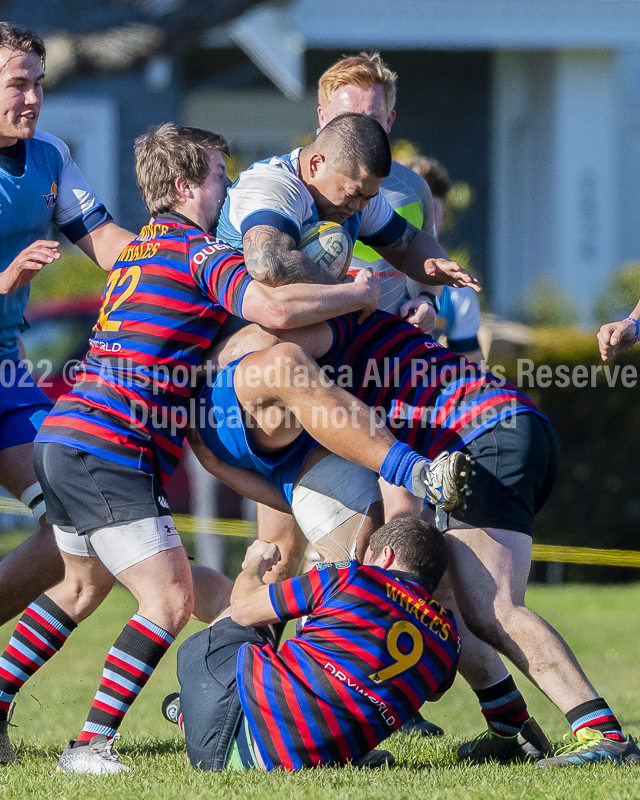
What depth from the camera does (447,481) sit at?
3195mm

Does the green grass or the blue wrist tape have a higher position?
the blue wrist tape

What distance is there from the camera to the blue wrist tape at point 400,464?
3375 millimetres

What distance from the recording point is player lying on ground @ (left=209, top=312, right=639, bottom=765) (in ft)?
11.1

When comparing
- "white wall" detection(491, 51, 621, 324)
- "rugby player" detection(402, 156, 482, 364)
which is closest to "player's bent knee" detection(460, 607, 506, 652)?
"rugby player" detection(402, 156, 482, 364)

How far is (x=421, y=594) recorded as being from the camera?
3.22 meters

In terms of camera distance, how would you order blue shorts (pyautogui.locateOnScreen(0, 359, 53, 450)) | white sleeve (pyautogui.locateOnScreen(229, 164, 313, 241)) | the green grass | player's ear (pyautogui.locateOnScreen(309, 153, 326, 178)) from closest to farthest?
1. the green grass
2. white sleeve (pyautogui.locateOnScreen(229, 164, 313, 241))
3. player's ear (pyautogui.locateOnScreen(309, 153, 326, 178))
4. blue shorts (pyautogui.locateOnScreen(0, 359, 53, 450))

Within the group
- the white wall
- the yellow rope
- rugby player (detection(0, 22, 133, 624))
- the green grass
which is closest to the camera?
the green grass

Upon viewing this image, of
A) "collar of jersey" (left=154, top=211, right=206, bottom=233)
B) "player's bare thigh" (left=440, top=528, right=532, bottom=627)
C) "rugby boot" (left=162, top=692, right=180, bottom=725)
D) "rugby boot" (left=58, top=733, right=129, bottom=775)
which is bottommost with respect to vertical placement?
"rugby boot" (left=162, top=692, right=180, bottom=725)

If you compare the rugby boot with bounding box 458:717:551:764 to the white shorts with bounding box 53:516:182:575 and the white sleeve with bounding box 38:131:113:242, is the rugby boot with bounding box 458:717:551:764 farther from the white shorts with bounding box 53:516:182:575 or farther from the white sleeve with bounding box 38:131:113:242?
the white sleeve with bounding box 38:131:113:242

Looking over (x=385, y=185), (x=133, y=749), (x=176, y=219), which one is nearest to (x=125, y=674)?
(x=133, y=749)

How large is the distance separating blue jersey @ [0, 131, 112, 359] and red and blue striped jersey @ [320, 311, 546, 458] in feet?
4.06

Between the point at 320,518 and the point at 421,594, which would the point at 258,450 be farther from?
the point at 421,594

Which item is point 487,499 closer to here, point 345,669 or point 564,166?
point 345,669

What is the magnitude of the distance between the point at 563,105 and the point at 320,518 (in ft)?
37.7
